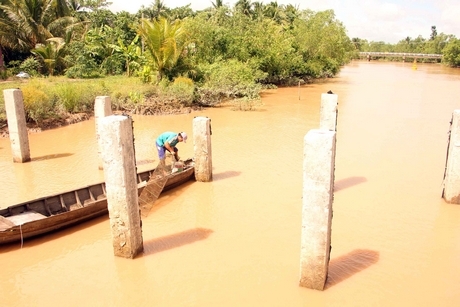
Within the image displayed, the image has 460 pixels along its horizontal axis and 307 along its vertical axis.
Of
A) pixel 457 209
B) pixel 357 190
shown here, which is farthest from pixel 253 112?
pixel 457 209

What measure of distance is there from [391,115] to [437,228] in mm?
12675

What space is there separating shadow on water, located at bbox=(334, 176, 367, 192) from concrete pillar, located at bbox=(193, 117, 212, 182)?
3247mm

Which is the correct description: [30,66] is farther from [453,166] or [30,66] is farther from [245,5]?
[245,5]

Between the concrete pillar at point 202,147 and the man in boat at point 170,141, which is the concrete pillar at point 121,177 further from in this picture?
the concrete pillar at point 202,147

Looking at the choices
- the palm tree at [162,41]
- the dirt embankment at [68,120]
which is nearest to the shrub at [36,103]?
the dirt embankment at [68,120]

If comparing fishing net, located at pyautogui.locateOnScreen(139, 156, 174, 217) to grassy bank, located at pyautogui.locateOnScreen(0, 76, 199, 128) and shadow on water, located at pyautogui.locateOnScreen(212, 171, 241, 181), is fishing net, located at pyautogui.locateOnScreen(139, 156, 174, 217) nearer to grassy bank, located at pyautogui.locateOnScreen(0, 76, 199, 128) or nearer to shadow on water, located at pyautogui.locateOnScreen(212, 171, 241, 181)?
shadow on water, located at pyautogui.locateOnScreen(212, 171, 241, 181)

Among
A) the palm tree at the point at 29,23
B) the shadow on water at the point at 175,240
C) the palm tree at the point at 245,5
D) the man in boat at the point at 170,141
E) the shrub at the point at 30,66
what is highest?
the palm tree at the point at 245,5

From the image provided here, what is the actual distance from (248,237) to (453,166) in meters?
4.55

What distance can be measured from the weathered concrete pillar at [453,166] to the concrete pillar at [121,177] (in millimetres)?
6379

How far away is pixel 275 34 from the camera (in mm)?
29562

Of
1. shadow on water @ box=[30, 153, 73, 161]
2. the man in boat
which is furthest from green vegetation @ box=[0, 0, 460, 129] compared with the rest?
the man in boat

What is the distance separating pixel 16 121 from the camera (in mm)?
10438

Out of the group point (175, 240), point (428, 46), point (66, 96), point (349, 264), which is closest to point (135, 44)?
point (66, 96)

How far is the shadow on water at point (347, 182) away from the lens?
32.5 ft
